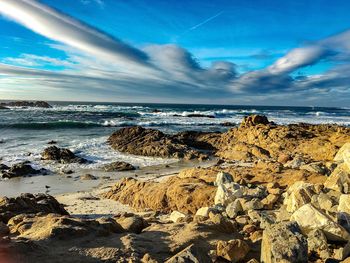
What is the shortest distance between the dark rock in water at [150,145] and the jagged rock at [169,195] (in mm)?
8518

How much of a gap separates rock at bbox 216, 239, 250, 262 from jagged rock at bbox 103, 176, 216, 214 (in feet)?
10.9

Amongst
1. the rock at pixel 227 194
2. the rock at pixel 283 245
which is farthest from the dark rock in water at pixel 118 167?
the rock at pixel 283 245

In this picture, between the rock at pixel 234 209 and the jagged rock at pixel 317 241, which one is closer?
the jagged rock at pixel 317 241

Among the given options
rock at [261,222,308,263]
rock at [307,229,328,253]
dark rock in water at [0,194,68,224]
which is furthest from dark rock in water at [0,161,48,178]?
rock at [261,222,308,263]

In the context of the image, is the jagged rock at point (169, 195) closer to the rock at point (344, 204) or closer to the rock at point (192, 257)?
the rock at point (344, 204)

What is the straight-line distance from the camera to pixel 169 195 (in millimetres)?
8312

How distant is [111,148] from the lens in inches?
818

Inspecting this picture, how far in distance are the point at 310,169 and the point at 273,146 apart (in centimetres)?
892

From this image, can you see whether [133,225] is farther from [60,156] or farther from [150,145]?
[150,145]

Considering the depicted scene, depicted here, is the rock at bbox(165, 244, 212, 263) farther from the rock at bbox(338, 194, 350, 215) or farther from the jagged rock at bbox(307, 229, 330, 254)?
the rock at bbox(338, 194, 350, 215)

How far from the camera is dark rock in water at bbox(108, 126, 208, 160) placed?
18562mm

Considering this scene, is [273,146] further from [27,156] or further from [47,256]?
[47,256]

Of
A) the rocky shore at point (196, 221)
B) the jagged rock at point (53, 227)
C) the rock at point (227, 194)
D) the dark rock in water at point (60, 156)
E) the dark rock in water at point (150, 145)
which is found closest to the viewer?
the rocky shore at point (196, 221)

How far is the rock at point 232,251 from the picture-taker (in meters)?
3.87
